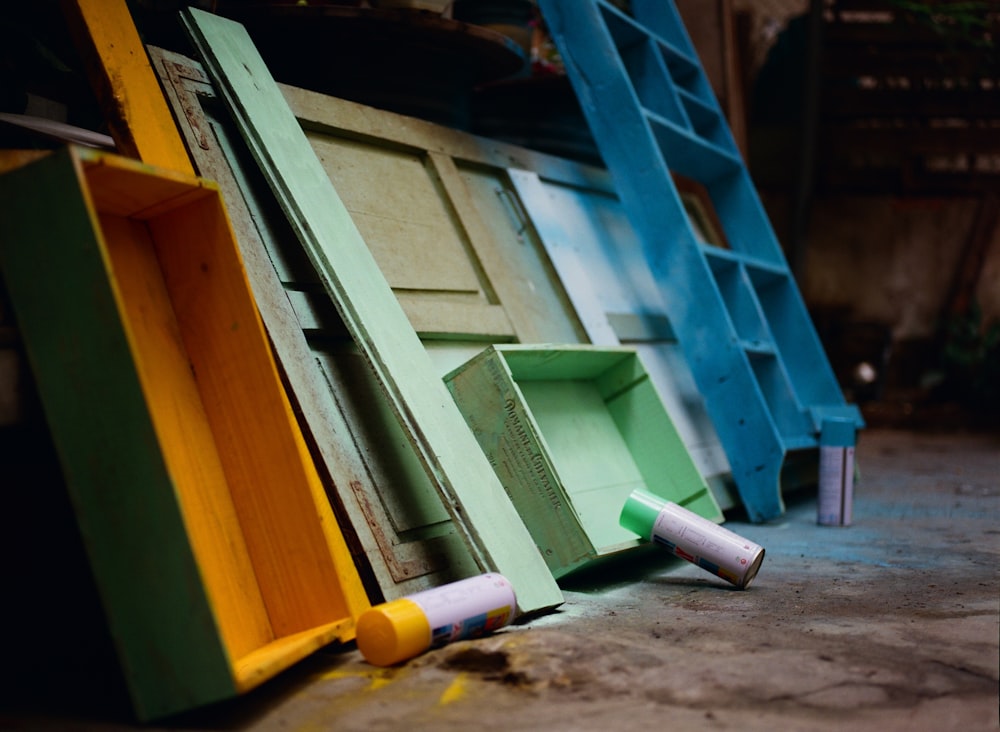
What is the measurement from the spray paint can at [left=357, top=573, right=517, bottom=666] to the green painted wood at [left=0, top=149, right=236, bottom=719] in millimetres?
323

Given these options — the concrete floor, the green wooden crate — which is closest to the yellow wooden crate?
the concrete floor

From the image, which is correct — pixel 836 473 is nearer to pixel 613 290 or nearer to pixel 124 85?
pixel 613 290

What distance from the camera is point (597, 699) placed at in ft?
4.86

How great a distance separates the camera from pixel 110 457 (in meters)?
1.42

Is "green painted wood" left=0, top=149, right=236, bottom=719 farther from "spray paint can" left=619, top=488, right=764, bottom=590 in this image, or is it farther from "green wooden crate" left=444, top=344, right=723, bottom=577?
"spray paint can" left=619, top=488, right=764, bottom=590

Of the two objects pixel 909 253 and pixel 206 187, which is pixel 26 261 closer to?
pixel 206 187

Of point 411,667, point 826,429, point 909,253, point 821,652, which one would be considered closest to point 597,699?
point 411,667

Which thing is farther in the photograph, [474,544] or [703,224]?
[703,224]

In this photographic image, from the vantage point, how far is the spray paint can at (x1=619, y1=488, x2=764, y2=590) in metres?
2.23

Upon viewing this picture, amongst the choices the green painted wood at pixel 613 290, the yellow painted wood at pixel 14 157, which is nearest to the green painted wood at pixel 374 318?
the yellow painted wood at pixel 14 157

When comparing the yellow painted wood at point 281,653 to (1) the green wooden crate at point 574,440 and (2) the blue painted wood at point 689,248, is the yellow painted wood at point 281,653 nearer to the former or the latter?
(1) the green wooden crate at point 574,440

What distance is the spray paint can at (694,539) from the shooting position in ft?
7.31

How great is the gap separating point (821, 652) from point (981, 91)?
566cm

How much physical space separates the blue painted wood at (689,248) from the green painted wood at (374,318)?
4.19ft
